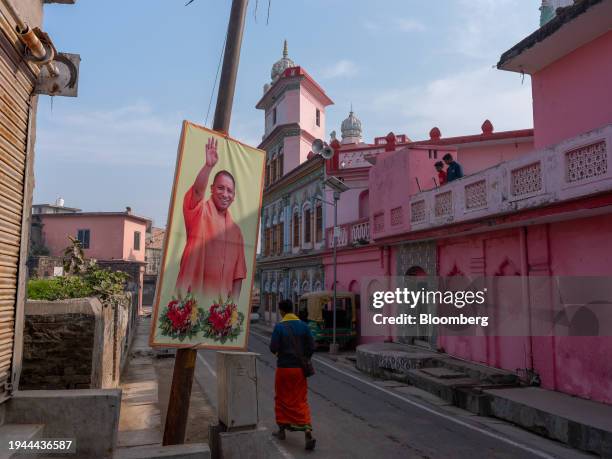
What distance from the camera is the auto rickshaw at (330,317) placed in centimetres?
1848

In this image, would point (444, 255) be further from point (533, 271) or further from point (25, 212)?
point (25, 212)

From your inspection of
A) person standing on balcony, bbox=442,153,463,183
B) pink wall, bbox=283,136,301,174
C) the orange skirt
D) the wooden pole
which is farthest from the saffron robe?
pink wall, bbox=283,136,301,174

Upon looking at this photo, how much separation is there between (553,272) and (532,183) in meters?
1.83

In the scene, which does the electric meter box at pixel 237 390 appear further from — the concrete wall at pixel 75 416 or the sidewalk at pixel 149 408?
the sidewalk at pixel 149 408

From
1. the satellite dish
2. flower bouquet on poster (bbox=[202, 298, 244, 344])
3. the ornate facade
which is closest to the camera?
flower bouquet on poster (bbox=[202, 298, 244, 344])

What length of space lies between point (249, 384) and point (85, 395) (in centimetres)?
178

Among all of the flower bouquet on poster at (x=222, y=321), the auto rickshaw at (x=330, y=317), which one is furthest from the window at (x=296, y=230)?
the flower bouquet on poster at (x=222, y=321)

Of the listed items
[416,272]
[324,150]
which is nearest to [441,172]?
[416,272]

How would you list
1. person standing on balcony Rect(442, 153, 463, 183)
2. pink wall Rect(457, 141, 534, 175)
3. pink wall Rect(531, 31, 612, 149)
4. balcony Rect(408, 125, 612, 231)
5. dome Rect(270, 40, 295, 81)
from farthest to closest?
dome Rect(270, 40, 295, 81) → pink wall Rect(457, 141, 534, 175) → person standing on balcony Rect(442, 153, 463, 183) → pink wall Rect(531, 31, 612, 149) → balcony Rect(408, 125, 612, 231)

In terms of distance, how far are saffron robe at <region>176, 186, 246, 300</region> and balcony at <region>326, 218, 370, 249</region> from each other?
536 inches

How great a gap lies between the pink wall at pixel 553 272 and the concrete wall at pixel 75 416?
25.6ft

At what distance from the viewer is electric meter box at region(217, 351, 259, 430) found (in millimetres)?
5473

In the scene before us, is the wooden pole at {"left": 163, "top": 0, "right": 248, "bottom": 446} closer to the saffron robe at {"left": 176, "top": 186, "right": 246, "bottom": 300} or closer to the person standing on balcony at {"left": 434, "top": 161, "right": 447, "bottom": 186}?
the saffron robe at {"left": 176, "top": 186, "right": 246, "bottom": 300}

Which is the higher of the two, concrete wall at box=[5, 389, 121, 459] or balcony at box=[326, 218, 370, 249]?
balcony at box=[326, 218, 370, 249]
